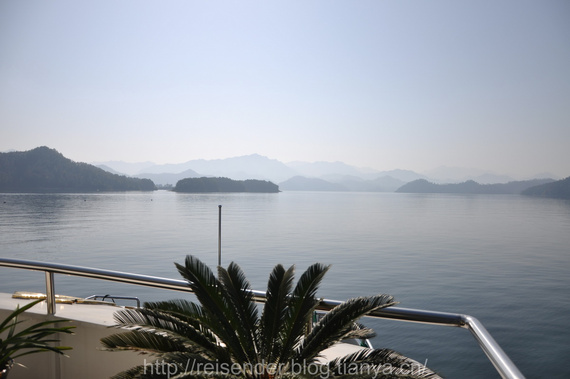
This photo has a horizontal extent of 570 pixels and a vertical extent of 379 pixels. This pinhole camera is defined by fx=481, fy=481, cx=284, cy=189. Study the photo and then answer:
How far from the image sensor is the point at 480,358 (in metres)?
16.8

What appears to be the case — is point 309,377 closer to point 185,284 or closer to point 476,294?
point 185,284

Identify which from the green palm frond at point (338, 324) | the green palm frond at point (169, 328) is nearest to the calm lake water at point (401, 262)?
the green palm frond at point (338, 324)

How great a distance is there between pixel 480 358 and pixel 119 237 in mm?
42052

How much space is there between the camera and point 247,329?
3.01m

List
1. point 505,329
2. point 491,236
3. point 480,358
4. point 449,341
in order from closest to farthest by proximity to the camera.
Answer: point 480,358 → point 449,341 → point 505,329 → point 491,236

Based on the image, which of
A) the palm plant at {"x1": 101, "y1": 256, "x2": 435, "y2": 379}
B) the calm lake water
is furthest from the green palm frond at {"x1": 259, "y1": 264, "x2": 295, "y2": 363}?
the calm lake water

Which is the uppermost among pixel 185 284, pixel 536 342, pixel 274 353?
pixel 185 284

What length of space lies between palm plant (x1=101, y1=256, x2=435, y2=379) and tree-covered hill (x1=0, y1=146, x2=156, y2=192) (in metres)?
134

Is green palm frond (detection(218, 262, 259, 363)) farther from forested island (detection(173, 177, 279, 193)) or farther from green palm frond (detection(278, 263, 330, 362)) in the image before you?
forested island (detection(173, 177, 279, 193))

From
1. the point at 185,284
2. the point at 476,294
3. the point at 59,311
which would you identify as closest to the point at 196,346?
the point at 185,284

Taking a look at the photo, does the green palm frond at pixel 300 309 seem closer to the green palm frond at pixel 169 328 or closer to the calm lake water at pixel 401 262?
the green palm frond at pixel 169 328

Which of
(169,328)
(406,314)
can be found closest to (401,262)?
(169,328)

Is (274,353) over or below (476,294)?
over

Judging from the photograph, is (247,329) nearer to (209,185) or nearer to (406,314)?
(406,314)
